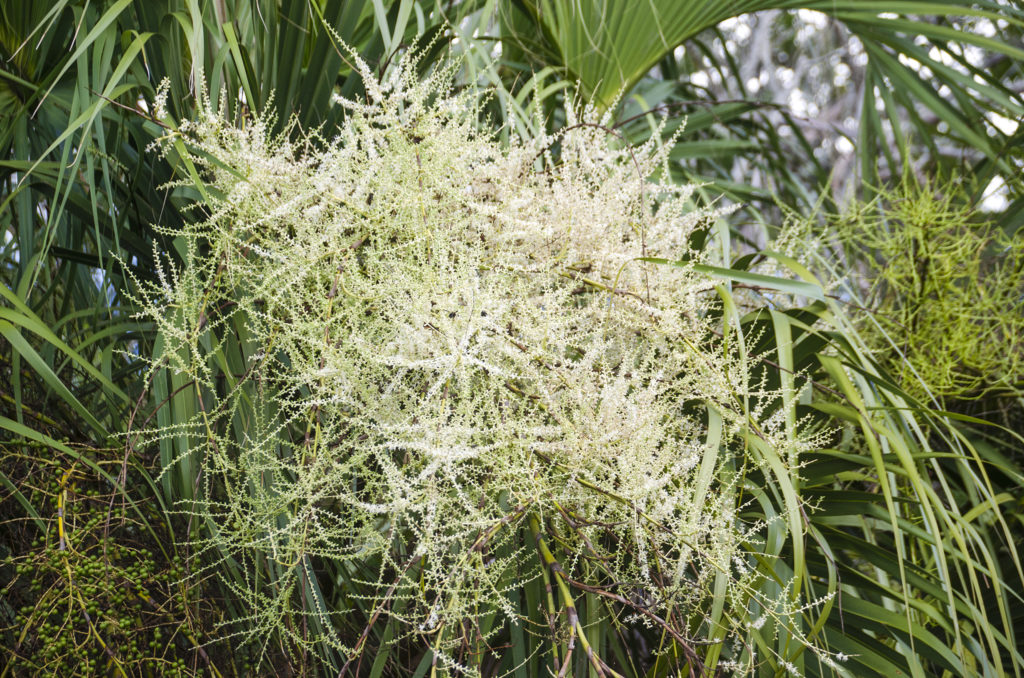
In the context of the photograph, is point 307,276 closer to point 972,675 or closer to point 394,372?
point 394,372

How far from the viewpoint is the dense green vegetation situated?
31.9 inches

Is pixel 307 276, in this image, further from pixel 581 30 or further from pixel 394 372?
pixel 581 30

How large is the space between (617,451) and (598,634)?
0.78ft

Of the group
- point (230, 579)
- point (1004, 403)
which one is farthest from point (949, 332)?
point (230, 579)

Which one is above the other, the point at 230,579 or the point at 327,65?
the point at 327,65

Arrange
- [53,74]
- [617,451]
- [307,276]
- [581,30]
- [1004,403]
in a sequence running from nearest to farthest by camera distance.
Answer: [617,451], [307,276], [53,74], [581,30], [1004,403]

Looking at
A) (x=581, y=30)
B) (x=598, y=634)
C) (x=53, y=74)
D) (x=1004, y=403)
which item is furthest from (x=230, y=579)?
(x=1004, y=403)

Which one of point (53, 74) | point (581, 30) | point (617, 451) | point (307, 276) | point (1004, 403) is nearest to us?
point (617, 451)

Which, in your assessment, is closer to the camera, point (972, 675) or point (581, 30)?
point (972, 675)

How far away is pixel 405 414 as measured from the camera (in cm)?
84

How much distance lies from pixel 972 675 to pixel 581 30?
1.19 metres

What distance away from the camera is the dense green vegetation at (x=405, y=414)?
81 centimetres

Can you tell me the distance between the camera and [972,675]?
0.90 meters

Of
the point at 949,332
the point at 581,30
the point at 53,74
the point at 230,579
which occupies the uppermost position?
the point at 581,30
